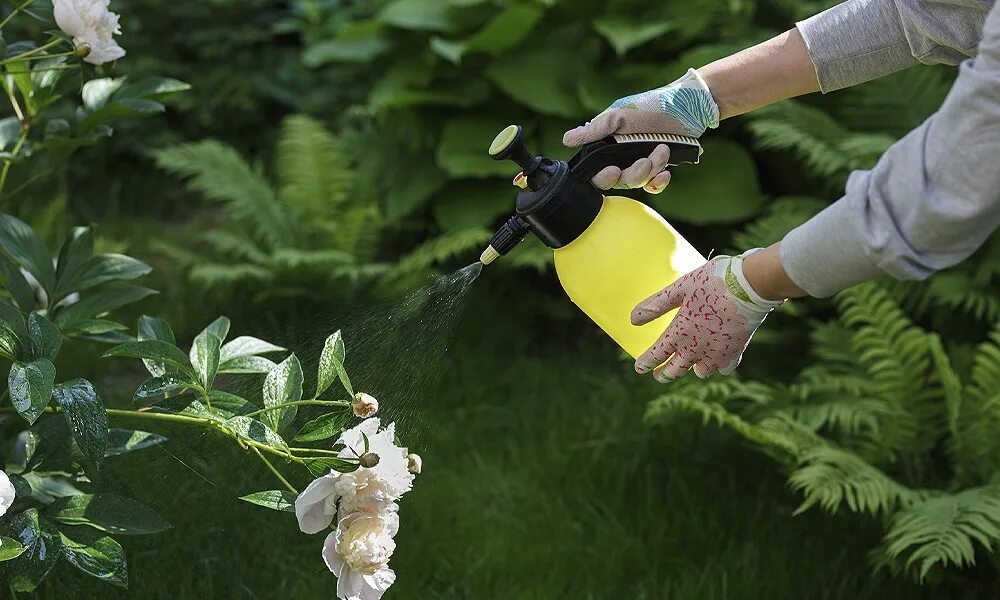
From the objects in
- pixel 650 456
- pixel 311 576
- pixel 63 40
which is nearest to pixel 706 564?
pixel 650 456

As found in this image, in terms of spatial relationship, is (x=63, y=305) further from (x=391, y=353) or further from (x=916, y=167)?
(x=916, y=167)

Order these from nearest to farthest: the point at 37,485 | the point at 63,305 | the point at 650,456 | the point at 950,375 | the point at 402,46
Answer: the point at 37,485 < the point at 63,305 < the point at 950,375 < the point at 650,456 < the point at 402,46

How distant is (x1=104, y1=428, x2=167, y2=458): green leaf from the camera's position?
189 cm

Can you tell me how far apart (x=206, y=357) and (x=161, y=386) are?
0.33 feet

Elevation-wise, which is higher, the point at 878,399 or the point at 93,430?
the point at 93,430

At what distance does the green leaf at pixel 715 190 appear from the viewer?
12.3ft

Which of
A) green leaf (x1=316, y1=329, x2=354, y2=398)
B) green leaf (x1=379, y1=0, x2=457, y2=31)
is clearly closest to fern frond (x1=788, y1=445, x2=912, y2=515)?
green leaf (x1=316, y1=329, x2=354, y2=398)

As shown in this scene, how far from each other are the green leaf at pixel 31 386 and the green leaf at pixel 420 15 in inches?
102

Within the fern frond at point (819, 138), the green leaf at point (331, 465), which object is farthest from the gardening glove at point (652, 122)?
the fern frond at point (819, 138)

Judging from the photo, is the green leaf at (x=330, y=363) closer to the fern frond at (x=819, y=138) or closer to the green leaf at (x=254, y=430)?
the green leaf at (x=254, y=430)

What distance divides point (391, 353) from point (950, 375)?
1.35 m

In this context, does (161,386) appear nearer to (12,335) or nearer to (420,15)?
(12,335)

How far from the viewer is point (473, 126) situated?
400cm

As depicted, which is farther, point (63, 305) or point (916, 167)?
point (63, 305)
